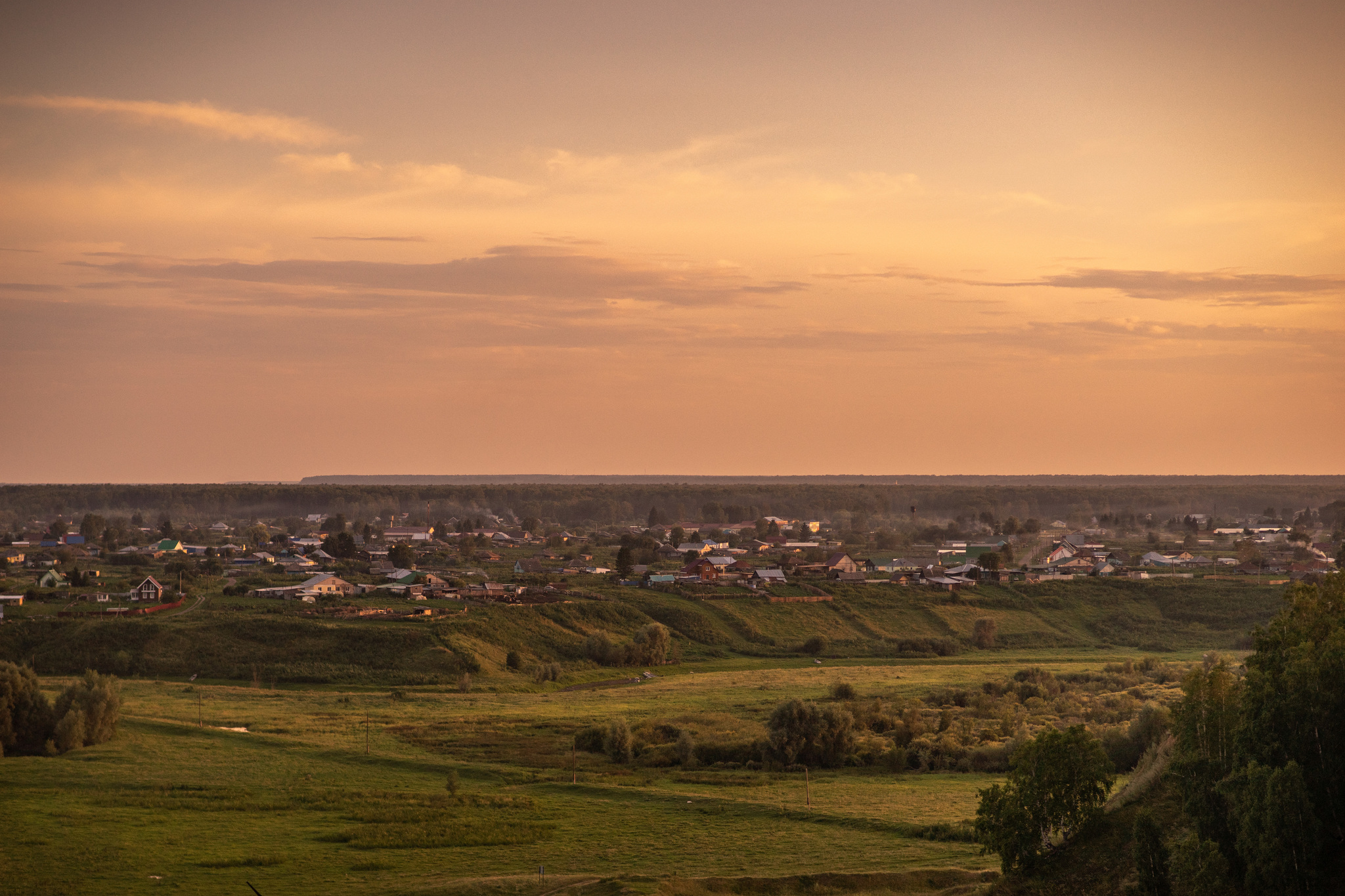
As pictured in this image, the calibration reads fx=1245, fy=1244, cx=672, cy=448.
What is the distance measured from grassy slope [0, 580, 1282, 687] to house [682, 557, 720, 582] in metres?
12.5

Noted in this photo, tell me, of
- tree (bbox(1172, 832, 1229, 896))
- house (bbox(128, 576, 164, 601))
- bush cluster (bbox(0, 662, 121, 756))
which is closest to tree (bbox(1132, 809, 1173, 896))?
tree (bbox(1172, 832, 1229, 896))

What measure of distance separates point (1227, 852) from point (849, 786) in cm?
2488

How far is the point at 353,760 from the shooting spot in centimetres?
5181

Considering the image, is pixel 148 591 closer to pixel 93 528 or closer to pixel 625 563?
pixel 625 563

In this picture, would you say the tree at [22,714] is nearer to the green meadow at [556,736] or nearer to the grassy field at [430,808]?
the green meadow at [556,736]

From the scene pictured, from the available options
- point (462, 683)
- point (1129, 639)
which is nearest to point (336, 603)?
point (462, 683)

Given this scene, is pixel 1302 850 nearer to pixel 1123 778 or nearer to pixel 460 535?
pixel 1123 778

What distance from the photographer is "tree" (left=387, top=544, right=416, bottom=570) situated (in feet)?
399

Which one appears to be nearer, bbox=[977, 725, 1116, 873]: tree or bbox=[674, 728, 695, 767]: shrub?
bbox=[977, 725, 1116, 873]: tree

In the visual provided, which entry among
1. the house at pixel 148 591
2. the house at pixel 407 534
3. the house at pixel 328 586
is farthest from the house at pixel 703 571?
the house at pixel 407 534

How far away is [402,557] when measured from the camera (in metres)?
122

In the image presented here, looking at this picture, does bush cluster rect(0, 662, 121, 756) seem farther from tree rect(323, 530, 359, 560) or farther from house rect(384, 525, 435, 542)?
house rect(384, 525, 435, 542)

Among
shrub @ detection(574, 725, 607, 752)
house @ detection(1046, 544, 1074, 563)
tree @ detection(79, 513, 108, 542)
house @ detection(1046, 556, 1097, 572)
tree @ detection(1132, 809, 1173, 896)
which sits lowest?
shrub @ detection(574, 725, 607, 752)

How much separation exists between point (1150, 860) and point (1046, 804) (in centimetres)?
427
